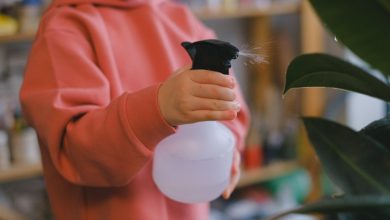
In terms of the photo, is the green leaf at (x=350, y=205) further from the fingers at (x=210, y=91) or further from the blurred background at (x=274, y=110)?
the blurred background at (x=274, y=110)

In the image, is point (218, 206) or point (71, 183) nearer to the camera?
point (71, 183)

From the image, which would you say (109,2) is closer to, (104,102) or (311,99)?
(104,102)

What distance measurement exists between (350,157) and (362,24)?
125 mm

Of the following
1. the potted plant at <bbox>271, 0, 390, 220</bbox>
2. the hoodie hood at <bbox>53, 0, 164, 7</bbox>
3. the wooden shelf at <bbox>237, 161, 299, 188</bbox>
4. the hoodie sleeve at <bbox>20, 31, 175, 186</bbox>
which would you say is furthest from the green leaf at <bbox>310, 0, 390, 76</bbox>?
the wooden shelf at <bbox>237, 161, 299, 188</bbox>

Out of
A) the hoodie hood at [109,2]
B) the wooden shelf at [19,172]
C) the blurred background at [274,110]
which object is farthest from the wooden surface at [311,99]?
the hoodie hood at [109,2]

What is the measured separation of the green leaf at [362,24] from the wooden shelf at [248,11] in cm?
105

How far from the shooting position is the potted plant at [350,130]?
0.41 m

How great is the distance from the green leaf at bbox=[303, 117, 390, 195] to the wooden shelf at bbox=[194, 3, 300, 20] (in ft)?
3.25

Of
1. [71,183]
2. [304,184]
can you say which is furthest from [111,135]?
[304,184]

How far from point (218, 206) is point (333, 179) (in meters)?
1.26

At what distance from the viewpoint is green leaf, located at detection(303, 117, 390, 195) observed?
17.6 inches

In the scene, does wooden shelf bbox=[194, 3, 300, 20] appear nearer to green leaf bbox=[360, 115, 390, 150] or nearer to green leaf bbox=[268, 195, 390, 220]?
green leaf bbox=[360, 115, 390, 150]

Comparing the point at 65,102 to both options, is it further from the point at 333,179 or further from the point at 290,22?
the point at 290,22

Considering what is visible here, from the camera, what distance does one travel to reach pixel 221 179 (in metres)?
0.71
